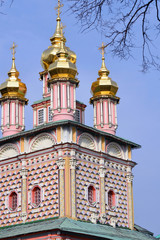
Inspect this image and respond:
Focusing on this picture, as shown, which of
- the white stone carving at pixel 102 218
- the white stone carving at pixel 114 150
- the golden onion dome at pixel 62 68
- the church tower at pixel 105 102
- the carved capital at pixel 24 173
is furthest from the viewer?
the church tower at pixel 105 102

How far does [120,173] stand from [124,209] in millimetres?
1542

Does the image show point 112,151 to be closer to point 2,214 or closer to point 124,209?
point 124,209

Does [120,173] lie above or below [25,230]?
above

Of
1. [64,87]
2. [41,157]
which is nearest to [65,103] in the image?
[64,87]

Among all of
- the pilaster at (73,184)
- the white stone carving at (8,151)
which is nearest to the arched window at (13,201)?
the white stone carving at (8,151)

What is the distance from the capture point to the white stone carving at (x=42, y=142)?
75.0 feet

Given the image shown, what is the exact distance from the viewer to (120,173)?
80.9 ft

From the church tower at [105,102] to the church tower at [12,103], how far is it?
319 centimetres

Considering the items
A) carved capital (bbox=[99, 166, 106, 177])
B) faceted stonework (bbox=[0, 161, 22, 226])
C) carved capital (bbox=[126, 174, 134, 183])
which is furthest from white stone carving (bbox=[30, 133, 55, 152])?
carved capital (bbox=[126, 174, 134, 183])

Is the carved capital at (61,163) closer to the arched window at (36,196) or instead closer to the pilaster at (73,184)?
the pilaster at (73,184)

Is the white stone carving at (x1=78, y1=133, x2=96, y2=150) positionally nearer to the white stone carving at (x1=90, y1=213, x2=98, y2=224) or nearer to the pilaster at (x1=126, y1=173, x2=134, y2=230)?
the pilaster at (x1=126, y1=173, x2=134, y2=230)

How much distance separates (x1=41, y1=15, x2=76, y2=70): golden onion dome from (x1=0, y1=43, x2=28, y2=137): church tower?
1412mm

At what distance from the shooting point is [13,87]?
84.4 ft

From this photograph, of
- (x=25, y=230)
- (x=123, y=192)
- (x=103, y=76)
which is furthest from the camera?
(x=103, y=76)
